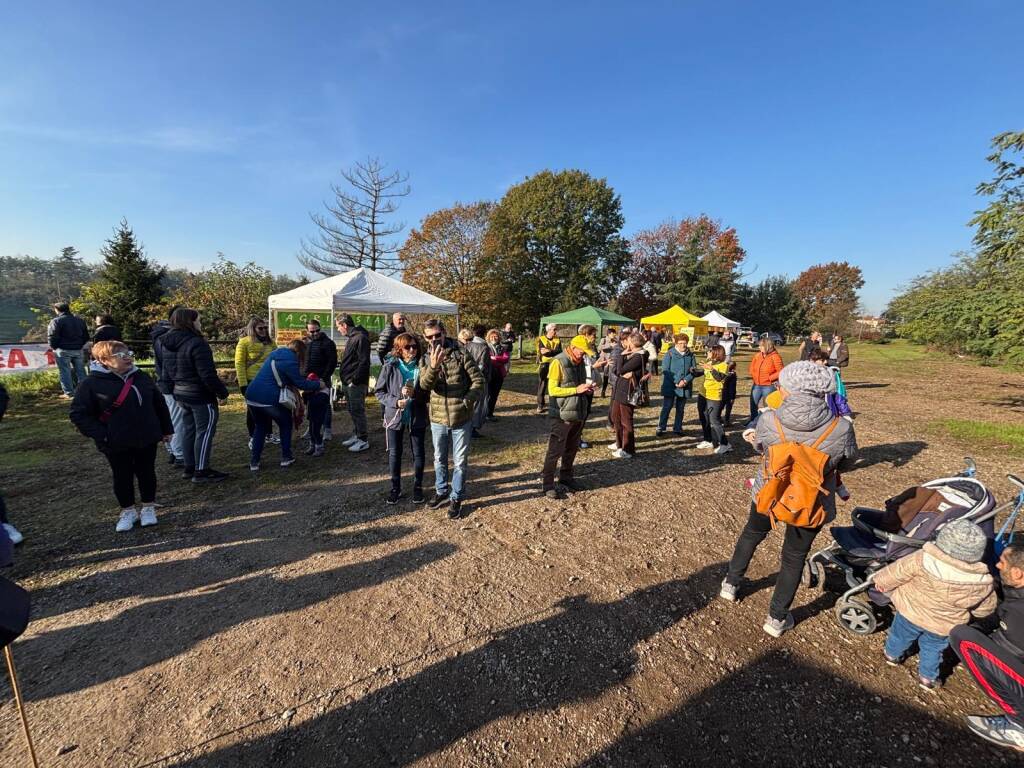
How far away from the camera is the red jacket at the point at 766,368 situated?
6.37m

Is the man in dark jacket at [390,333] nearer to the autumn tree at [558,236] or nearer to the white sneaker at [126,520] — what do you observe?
the white sneaker at [126,520]

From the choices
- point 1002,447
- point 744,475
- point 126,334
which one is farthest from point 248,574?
point 126,334

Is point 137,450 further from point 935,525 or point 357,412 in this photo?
point 935,525

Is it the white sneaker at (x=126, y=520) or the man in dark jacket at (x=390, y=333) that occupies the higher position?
the man in dark jacket at (x=390, y=333)

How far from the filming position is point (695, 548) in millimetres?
3816

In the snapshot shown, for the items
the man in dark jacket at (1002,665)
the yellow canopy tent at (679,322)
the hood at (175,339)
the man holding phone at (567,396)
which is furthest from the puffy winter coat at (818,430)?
the yellow canopy tent at (679,322)

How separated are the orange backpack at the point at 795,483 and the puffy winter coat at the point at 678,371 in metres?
4.55

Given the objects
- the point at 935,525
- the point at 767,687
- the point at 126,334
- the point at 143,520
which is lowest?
the point at 767,687

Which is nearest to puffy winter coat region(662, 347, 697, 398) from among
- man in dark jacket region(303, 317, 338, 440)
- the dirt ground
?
the dirt ground

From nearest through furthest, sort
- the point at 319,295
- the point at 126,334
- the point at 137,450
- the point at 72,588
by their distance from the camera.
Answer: the point at 72,588 → the point at 137,450 → the point at 319,295 → the point at 126,334

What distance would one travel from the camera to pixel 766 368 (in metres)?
6.42

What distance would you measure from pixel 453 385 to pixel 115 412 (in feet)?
9.33

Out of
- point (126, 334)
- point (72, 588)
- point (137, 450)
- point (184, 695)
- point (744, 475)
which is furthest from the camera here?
point (126, 334)

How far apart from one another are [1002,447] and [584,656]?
8.97m
